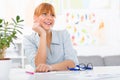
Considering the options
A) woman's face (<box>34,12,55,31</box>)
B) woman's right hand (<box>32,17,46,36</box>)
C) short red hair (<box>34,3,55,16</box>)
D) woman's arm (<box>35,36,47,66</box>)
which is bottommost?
woman's arm (<box>35,36,47,66</box>)

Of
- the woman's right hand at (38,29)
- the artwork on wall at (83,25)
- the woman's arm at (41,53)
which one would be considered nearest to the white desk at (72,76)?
the woman's arm at (41,53)

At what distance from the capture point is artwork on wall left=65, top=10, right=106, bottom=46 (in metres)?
4.38

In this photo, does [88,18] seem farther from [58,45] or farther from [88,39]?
[58,45]

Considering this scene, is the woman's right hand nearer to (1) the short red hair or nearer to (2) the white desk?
(1) the short red hair

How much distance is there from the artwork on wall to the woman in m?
1.72

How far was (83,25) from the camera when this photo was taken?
14.4 ft

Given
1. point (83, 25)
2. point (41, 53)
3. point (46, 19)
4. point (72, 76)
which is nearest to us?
point (72, 76)

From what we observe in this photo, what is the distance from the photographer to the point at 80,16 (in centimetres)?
439

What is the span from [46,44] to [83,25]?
1.90 meters

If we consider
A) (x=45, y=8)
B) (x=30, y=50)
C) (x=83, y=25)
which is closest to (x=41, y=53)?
(x=30, y=50)

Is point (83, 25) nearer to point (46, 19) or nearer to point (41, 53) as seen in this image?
point (46, 19)

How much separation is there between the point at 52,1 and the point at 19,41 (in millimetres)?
820

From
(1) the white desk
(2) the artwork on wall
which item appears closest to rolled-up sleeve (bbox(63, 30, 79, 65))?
(1) the white desk

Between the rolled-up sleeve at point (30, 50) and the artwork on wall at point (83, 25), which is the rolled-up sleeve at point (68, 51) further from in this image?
the artwork on wall at point (83, 25)
